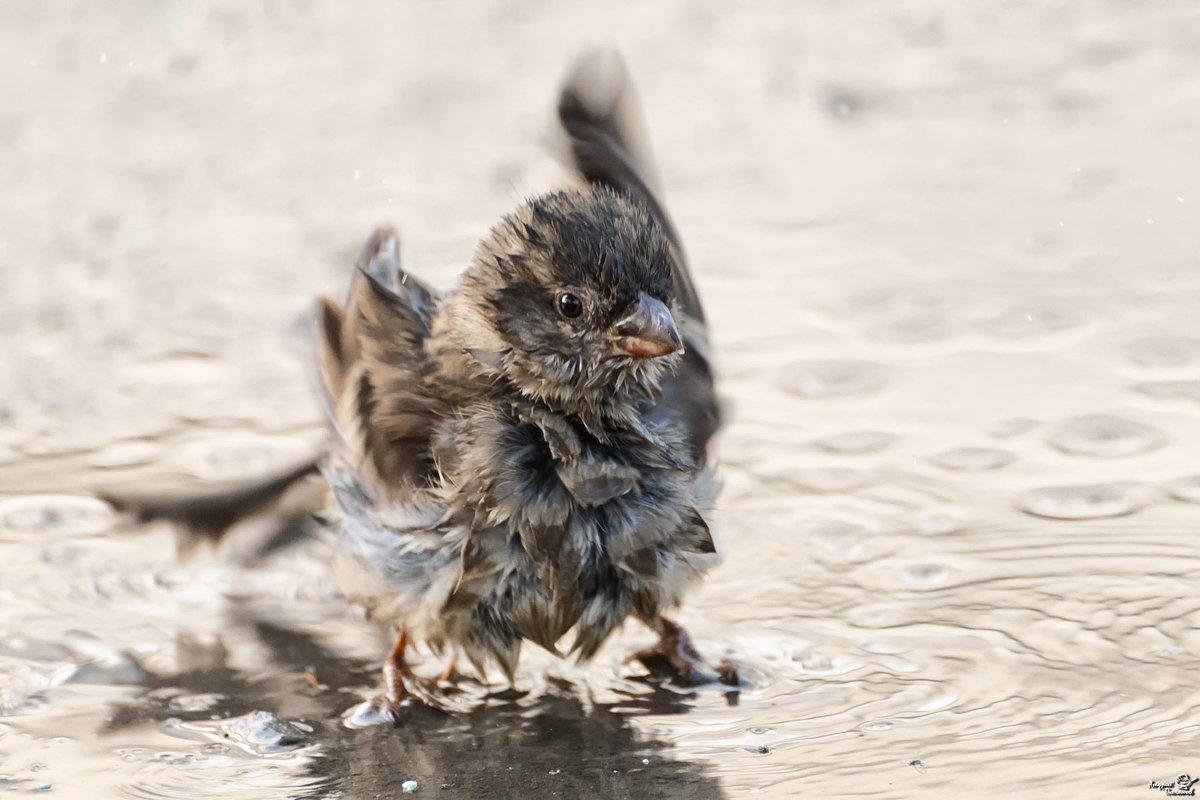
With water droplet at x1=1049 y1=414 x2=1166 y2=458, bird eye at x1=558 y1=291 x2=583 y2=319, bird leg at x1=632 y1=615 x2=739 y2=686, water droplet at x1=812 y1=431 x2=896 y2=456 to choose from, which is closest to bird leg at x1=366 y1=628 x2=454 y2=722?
bird leg at x1=632 y1=615 x2=739 y2=686

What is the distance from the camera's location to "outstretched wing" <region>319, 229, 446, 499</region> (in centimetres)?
411

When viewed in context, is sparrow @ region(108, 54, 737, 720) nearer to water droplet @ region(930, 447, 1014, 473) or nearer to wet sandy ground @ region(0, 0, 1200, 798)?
wet sandy ground @ region(0, 0, 1200, 798)

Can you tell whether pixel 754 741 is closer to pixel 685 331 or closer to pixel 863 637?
pixel 863 637

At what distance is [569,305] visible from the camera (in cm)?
401

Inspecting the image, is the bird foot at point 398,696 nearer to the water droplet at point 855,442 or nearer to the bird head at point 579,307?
the bird head at point 579,307

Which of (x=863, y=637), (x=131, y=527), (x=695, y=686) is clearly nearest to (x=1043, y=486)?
(x=863, y=637)

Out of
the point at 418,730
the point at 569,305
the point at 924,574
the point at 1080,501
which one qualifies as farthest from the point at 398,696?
the point at 1080,501

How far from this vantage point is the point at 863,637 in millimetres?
4137

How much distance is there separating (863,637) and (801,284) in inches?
81.0

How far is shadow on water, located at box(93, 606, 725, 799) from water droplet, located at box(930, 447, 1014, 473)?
48.3 inches

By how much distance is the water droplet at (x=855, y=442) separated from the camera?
4.96 meters

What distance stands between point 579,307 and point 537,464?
1.22ft

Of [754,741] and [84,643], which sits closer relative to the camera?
[754,741]

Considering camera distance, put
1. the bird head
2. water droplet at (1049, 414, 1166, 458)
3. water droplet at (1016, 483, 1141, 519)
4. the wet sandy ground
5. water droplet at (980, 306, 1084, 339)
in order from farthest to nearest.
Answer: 1. water droplet at (980, 306, 1084, 339)
2. water droplet at (1049, 414, 1166, 458)
3. water droplet at (1016, 483, 1141, 519)
4. the bird head
5. the wet sandy ground
